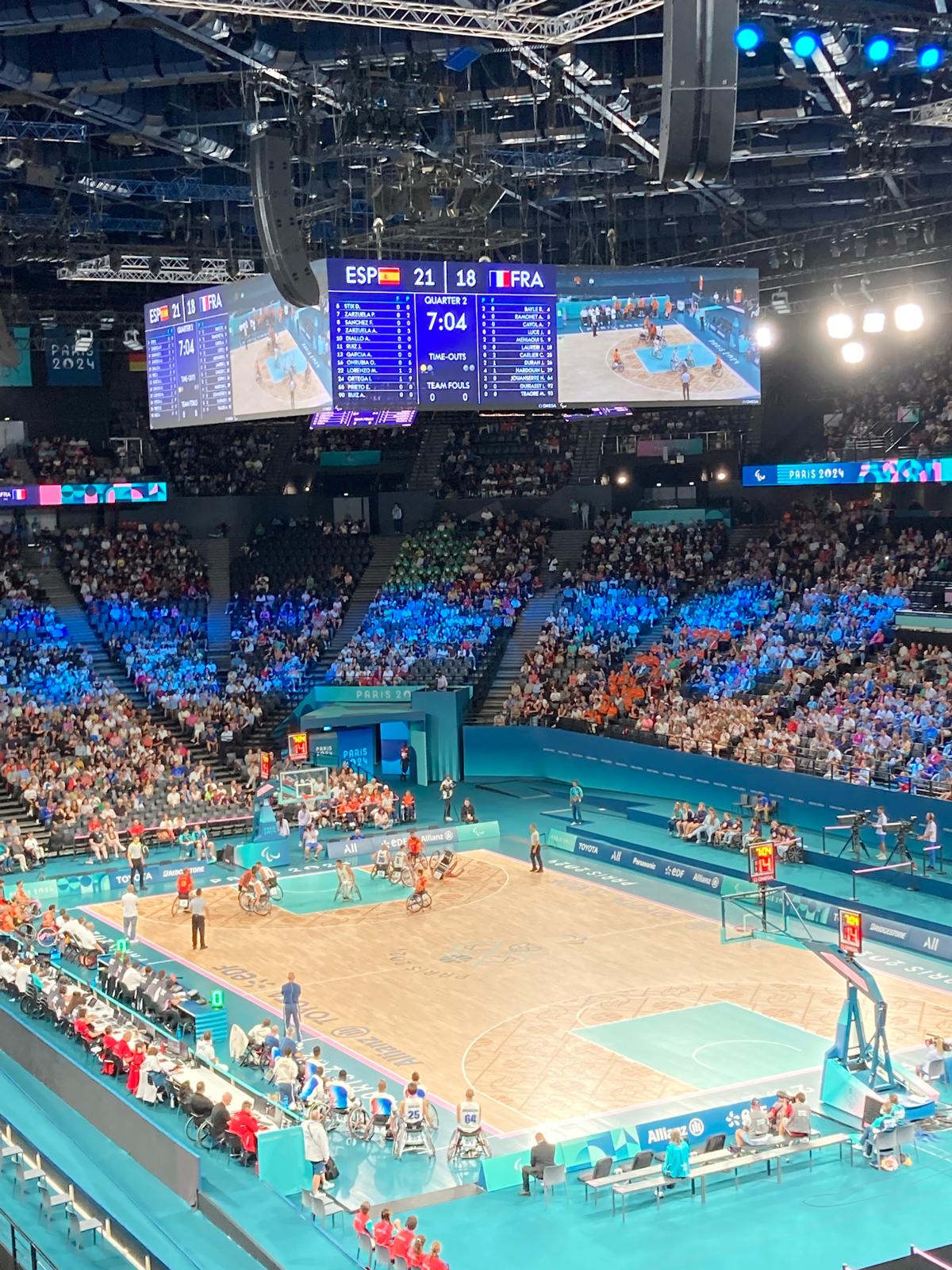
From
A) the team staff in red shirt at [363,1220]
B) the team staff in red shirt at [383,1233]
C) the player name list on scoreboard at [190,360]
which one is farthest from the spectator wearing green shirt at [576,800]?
the team staff in red shirt at [383,1233]

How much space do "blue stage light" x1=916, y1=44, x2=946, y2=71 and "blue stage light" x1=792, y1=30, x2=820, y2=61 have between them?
1.72 meters

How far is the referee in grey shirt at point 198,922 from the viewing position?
30.3m

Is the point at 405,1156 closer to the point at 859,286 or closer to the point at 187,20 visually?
the point at 187,20

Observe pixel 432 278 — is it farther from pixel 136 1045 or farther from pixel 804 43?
pixel 136 1045

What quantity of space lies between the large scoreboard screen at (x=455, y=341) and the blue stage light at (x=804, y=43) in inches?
225

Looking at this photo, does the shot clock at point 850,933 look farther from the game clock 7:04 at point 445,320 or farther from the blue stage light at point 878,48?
the blue stage light at point 878,48

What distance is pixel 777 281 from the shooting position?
38688mm

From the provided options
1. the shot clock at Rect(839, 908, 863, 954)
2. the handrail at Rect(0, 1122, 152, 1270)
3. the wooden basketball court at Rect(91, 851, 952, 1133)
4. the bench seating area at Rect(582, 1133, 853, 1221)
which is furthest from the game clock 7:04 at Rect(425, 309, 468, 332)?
the handrail at Rect(0, 1122, 152, 1270)

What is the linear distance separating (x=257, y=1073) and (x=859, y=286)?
80.1ft

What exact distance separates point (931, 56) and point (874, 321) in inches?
498

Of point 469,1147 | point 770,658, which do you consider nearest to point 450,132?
point 469,1147

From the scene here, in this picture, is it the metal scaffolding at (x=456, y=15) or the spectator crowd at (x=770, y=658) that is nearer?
the metal scaffolding at (x=456, y=15)

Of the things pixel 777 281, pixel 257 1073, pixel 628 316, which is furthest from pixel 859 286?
pixel 257 1073

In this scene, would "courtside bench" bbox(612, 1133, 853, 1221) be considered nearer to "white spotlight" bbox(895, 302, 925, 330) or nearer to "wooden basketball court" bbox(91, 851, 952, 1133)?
"wooden basketball court" bbox(91, 851, 952, 1133)
